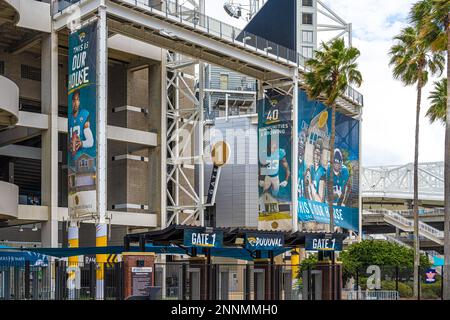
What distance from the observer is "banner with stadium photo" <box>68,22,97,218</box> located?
168ft

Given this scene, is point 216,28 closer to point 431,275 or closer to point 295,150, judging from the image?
point 295,150

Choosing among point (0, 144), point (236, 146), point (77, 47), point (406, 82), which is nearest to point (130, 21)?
point (77, 47)

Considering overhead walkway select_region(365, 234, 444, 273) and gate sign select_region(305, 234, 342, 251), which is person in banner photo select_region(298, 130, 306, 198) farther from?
gate sign select_region(305, 234, 342, 251)

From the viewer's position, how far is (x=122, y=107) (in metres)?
66.6

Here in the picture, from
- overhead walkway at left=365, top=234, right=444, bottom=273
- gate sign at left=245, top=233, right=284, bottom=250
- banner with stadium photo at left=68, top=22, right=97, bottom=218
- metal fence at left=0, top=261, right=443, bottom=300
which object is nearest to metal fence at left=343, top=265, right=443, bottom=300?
metal fence at left=0, top=261, right=443, bottom=300

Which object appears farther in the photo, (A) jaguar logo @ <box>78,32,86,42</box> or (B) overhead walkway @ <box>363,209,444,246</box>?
(B) overhead walkway @ <box>363,209,444,246</box>

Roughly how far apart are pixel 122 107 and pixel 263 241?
32767 mm

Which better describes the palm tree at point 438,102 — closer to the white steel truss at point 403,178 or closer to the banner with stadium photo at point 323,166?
the banner with stadium photo at point 323,166

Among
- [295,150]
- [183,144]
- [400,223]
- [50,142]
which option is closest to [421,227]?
[400,223]

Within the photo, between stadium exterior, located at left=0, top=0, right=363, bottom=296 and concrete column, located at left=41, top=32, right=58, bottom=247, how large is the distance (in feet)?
0.23

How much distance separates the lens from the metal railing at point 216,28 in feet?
184

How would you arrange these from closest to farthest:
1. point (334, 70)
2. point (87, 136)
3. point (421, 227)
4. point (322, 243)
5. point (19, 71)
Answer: point (322, 243) < point (87, 136) < point (334, 70) < point (19, 71) < point (421, 227)

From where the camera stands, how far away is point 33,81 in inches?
2469

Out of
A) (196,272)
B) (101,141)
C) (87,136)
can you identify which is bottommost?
(196,272)
